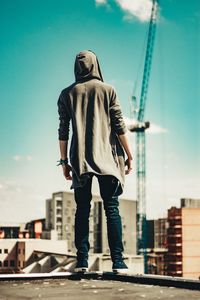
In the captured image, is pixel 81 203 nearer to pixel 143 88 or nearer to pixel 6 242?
pixel 143 88

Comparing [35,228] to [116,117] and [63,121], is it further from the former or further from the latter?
[116,117]

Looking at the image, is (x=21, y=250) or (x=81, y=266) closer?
(x=81, y=266)

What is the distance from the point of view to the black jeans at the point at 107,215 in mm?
6117

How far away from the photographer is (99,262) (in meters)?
121

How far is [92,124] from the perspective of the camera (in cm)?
611

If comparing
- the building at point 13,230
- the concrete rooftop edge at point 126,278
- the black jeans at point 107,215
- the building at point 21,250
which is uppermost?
the black jeans at point 107,215

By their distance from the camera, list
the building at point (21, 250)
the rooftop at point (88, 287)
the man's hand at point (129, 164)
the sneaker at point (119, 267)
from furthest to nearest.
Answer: the building at point (21, 250), the man's hand at point (129, 164), the sneaker at point (119, 267), the rooftop at point (88, 287)

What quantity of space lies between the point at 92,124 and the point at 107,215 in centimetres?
107

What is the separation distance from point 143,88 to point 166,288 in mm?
123423

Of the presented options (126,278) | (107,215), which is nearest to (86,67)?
(107,215)

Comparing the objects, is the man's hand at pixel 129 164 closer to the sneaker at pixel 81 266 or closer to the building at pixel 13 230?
the sneaker at pixel 81 266

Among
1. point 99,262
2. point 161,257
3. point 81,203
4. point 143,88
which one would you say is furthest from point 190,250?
point 81,203

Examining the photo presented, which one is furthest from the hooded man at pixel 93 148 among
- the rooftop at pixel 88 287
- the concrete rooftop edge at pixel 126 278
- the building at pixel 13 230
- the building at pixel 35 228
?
the building at pixel 13 230

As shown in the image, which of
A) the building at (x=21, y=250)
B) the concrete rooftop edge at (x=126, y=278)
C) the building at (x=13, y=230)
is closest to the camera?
the concrete rooftop edge at (x=126, y=278)
